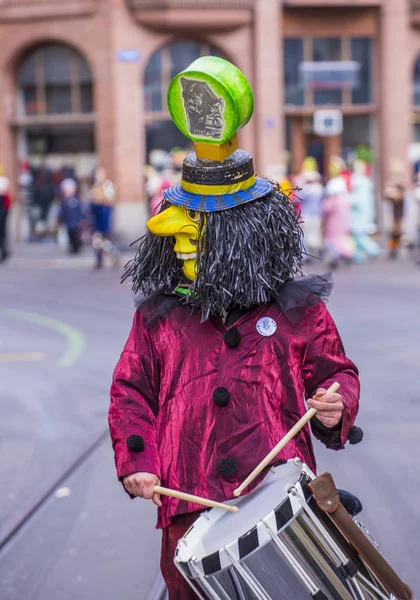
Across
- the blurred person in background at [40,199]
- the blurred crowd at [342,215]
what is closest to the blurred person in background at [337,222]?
the blurred crowd at [342,215]

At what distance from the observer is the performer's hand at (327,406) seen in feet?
9.02

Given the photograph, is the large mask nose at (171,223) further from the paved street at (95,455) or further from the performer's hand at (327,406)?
the paved street at (95,455)

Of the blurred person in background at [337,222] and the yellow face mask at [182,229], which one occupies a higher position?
the yellow face mask at [182,229]

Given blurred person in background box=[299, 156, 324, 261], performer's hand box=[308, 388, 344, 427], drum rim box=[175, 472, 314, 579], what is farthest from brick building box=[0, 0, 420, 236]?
drum rim box=[175, 472, 314, 579]

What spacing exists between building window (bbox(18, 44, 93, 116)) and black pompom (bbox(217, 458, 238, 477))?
2145 cm

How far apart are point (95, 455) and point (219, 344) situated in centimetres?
344

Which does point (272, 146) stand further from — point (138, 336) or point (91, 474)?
point (138, 336)

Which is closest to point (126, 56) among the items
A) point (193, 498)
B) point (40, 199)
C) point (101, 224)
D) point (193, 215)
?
point (40, 199)

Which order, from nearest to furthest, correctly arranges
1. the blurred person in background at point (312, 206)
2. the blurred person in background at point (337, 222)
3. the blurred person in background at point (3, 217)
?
the blurred person in background at point (337, 222), the blurred person in background at point (312, 206), the blurred person in background at point (3, 217)

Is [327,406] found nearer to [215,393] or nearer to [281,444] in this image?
[281,444]

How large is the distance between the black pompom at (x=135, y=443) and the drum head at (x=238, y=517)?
289 mm

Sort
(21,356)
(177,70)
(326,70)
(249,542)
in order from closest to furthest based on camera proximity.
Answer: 1. (249,542)
2. (21,356)
3. (177,70)
4. (326,70)

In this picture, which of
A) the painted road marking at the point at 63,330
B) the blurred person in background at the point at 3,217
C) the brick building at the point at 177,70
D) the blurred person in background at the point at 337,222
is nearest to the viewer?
the painted road marking at the point at 63,330

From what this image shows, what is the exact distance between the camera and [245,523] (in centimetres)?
255
